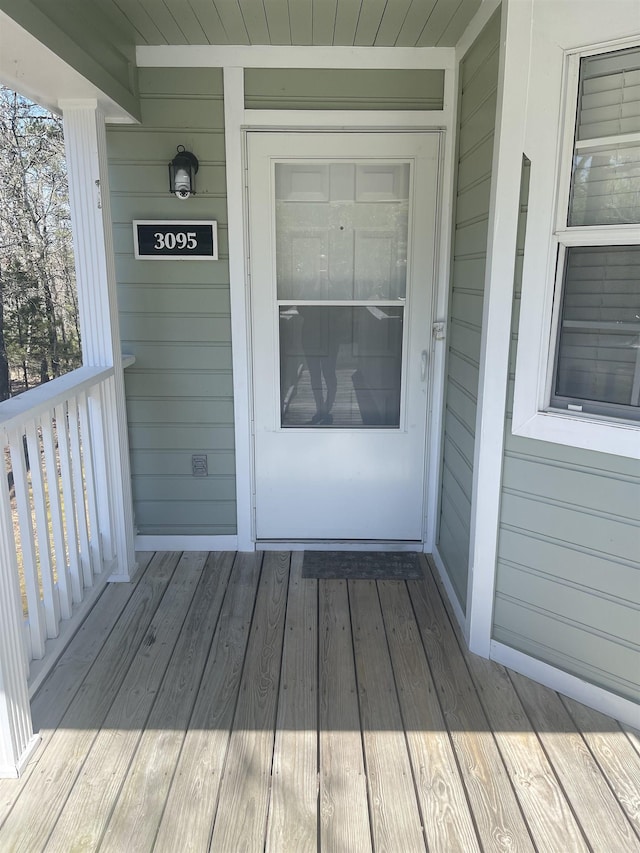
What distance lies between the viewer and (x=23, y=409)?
1.86 m

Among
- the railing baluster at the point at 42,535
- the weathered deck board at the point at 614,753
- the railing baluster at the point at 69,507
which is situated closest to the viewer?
the weathered deck board at the point at 614,753

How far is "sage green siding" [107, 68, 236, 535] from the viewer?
2730 millimetres

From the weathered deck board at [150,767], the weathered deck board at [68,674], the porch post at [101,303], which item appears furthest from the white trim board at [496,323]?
the porch post at [101,303]

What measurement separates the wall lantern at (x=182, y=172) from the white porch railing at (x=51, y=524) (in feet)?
2.91

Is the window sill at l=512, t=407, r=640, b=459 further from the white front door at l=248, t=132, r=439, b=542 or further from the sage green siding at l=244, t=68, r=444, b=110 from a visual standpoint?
the sage green siding at l=244, t=68, r=444, b=110

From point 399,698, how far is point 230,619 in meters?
0.83

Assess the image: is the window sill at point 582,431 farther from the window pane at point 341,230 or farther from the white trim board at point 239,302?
the white trim board at point 239,302

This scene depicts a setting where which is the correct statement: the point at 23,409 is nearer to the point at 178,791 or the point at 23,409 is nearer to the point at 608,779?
the point at 178,791

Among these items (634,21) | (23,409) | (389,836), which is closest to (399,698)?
(389,836)

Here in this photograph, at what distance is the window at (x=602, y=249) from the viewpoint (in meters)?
1.75

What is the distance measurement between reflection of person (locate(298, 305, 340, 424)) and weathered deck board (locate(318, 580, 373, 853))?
3.41ft

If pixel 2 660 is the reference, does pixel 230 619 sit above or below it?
below

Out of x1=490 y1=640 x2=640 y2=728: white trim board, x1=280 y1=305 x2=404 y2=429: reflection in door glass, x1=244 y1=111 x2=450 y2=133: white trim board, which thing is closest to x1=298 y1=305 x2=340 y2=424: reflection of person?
x1=280 y1=305 x2=404 y2=429: reflection in door glass

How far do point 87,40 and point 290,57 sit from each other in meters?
0.94
